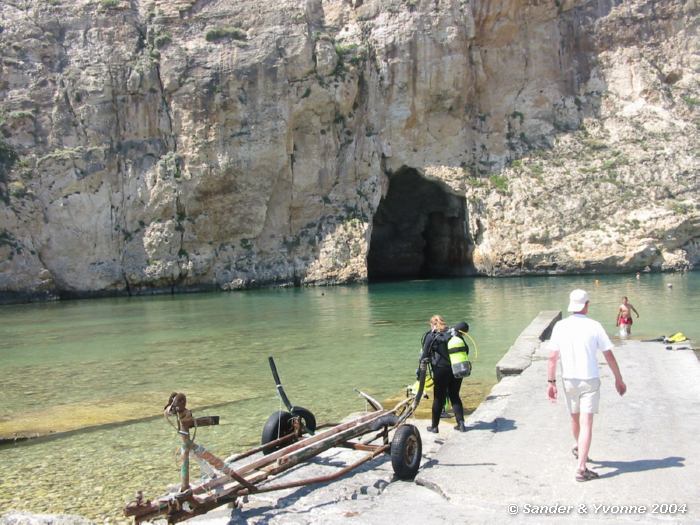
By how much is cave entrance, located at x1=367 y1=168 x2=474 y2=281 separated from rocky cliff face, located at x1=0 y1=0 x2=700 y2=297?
1.01 m

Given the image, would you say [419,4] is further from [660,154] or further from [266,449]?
[266,449]

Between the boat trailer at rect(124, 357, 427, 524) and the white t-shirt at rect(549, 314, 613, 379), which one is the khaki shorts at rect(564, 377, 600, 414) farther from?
the boat trailer at rect(124, 357, 427, 524)

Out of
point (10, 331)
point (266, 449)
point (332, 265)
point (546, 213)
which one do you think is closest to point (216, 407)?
point (266, 449)

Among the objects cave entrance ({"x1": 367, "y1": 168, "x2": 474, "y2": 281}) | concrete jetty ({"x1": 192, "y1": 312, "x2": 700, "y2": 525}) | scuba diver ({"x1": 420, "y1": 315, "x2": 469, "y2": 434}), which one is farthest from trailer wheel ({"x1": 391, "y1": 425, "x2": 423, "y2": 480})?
cave entrance ({"x1": 367, "y1": 168, "x2": 474, "y2": 281})

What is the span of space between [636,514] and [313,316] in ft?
72.3

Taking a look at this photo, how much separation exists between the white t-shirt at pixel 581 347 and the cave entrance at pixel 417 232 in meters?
45.2

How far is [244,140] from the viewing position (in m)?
46.5

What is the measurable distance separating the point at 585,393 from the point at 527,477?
896 millimetres

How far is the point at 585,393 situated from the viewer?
5.76 meters

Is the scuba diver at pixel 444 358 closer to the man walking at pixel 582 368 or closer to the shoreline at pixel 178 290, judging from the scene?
the man walking at pixel 582 368

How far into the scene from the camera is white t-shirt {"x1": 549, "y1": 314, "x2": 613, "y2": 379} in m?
5.75

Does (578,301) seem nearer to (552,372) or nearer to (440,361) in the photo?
(552,372)

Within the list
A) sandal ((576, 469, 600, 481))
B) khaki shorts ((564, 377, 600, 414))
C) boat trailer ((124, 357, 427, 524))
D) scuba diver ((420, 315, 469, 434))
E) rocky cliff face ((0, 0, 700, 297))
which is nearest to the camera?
boat trailer ((124, 357, 427, 524))

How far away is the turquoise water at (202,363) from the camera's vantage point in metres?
8.23
